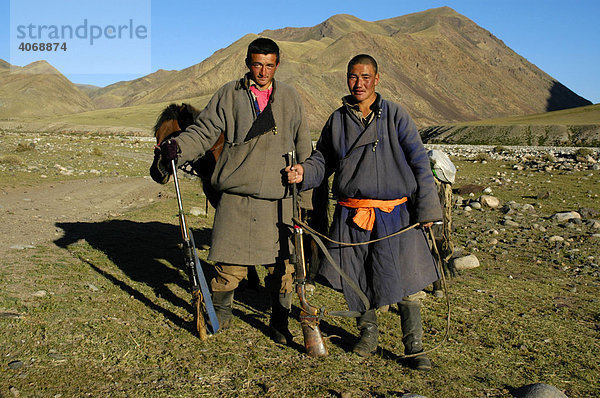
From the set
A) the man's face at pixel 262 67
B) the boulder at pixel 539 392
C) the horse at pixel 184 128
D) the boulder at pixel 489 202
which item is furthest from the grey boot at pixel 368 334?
the boulder at pixel 489 202

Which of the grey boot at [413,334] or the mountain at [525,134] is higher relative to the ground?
the mountain at [525,134]

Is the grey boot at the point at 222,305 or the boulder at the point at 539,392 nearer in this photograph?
the boulder at the point at 539,392

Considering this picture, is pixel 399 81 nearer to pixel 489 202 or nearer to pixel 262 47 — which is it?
pixel 489 202

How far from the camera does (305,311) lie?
3508mm

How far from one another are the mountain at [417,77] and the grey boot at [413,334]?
92079mm

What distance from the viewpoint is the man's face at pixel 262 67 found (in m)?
3.55

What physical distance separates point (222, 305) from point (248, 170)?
107 cm

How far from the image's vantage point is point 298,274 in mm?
3611

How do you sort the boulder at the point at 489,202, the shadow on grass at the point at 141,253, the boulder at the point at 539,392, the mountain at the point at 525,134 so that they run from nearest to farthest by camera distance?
the boulder at the point at 539,392 → the shadow on grass at the point at 141,253 → the boulder at the point at 489,202 → the mountain at the point at 525,134

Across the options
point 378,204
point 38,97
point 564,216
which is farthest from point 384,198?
point 38,97

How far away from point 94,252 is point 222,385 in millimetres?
3314

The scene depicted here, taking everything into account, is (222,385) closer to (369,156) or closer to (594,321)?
(369,156)

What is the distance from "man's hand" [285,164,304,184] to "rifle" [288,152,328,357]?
72 millimetres

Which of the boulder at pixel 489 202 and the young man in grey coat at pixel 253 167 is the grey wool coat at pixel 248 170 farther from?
the boulder at pixel 489 202
